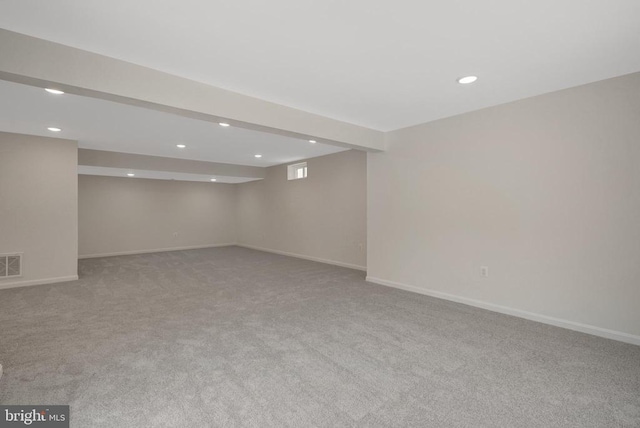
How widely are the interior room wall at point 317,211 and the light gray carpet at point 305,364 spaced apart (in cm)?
227

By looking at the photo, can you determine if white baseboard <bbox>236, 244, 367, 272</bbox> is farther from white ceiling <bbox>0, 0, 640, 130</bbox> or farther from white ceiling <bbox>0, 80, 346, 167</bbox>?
white ceiling <bbox>0, 0, 640, 130</bbox>

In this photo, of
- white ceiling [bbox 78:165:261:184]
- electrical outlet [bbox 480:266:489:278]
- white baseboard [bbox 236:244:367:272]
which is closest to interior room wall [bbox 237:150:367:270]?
white baseboard [bbox 236:244:367:272]

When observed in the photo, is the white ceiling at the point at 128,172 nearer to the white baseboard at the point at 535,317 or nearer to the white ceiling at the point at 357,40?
the white ceiling at the point at 357,40

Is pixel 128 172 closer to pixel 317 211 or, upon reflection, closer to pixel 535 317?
pixel 317 211

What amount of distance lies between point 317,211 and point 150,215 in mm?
5259

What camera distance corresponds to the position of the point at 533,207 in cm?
325

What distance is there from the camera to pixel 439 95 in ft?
10.6

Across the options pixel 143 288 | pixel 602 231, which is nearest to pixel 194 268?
pixel 143 288

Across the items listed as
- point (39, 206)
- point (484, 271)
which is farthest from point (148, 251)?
point (484, 271)

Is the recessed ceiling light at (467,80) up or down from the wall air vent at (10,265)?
up

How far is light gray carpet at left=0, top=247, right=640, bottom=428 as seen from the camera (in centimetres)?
180

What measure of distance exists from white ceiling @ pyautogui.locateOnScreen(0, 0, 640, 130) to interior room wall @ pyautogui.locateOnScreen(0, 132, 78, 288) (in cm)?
386

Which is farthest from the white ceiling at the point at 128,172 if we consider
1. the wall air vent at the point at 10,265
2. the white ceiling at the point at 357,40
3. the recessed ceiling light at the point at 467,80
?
the recessed ceiling light at the point at 467,80

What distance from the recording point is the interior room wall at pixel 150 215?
790cm
